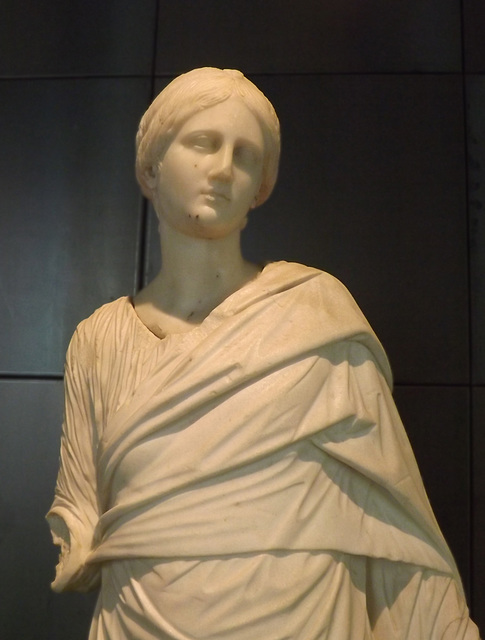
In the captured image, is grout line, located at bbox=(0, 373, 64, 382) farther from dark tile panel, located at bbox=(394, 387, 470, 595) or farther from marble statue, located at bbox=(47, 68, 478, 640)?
dark tile panel, located at bbox=(394, 387, 470, 595)

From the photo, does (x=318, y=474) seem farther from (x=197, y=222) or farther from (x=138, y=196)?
(x=138, y=196)

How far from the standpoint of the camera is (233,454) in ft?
4.58

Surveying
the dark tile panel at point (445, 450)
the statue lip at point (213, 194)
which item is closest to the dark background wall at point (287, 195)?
the dark tile panel at point (445, 450)

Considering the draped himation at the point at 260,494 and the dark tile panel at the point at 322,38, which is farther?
the dark tile panel at the point at 322,38

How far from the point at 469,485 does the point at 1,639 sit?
5.80 ft

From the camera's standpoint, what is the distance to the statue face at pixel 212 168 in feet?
5.26

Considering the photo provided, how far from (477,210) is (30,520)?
202cm

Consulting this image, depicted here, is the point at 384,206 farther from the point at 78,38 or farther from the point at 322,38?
the point at 78,38

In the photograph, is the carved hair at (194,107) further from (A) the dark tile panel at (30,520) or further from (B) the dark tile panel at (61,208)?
(A) the dark tile panel at (30,520)

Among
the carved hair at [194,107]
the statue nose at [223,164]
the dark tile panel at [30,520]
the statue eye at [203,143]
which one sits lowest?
the dark tile panel at [30,520]

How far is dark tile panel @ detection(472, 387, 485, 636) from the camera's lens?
94.5 inches

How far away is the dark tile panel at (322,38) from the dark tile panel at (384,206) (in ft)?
0.22

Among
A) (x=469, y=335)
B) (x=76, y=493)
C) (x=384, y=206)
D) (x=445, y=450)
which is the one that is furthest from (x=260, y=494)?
(x=384, y=206)

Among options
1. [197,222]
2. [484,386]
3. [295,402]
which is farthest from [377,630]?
[484,386]
